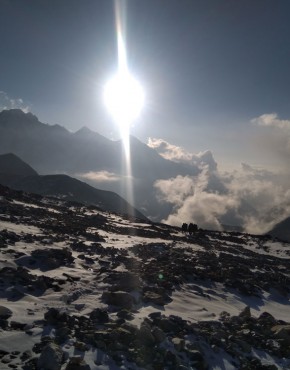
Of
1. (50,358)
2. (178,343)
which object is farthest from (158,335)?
(50,358)

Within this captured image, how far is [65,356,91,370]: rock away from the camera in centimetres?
959

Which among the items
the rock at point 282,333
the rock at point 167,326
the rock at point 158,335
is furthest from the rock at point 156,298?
the rock at point 282,333

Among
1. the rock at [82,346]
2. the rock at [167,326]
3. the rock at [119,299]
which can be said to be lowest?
the rock at [82,346]

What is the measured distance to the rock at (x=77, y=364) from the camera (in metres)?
9.59

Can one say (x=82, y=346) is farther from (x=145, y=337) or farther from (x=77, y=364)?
(x=145, y=337)

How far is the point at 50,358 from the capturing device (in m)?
9.59

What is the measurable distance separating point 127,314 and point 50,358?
4.52m

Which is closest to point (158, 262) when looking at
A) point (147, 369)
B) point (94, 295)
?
point (94, 295)

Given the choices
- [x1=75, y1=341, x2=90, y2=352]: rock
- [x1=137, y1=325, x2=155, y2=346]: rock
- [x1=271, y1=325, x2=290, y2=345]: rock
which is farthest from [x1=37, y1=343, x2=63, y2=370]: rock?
[x1=271, y1=325, x2=290, y2=345]: rock

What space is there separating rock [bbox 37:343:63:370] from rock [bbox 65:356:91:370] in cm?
26

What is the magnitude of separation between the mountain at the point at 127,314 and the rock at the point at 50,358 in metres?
0.03

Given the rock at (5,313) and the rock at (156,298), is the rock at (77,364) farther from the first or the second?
the rock at (156,298)

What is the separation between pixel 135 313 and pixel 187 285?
7.04m

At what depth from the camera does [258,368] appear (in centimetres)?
1193
